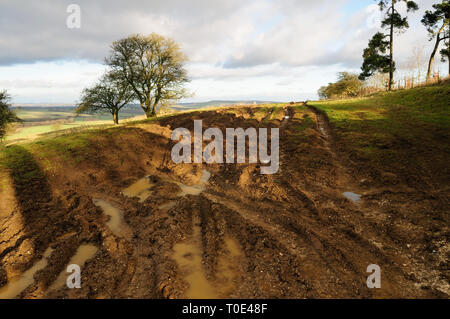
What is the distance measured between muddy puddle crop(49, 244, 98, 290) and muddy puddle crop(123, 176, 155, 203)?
130 inches

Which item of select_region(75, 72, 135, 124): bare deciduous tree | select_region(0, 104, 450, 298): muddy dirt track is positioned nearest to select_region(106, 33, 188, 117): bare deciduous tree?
select_region(75, 72, 135, 124): bare deciduous tree

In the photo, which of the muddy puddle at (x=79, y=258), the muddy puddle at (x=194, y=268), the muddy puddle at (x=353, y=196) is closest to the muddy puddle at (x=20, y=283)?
the muddy puddle at (x=79, y=258)

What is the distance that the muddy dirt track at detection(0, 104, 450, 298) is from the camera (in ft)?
18.5

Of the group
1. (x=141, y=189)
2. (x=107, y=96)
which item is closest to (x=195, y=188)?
(x=141, y=189)

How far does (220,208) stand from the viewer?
9.25 metres

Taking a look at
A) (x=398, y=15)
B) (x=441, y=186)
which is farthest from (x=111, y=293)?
(x=398, y=15)

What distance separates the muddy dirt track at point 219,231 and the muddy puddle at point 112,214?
75 mm

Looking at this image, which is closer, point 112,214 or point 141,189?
point 112,214

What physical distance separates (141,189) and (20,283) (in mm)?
5992

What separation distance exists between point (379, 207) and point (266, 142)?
955 cm

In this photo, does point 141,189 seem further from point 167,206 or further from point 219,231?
point 219,231

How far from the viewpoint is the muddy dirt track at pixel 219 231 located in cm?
564

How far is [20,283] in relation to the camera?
19.6 ft

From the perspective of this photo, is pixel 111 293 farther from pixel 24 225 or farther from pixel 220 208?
pixel 24 225
